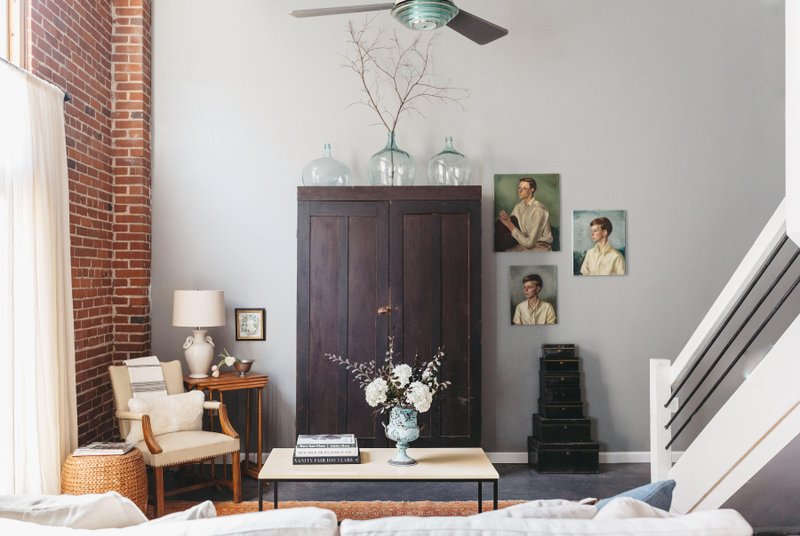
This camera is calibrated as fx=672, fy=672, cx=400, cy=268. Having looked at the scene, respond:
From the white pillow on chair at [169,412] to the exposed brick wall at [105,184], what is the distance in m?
0.59

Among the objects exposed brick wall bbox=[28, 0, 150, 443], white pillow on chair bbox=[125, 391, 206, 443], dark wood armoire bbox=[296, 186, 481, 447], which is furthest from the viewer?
dark wood armoire bbox=[296, 186, 481, 447]

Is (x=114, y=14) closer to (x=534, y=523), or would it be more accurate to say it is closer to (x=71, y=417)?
(x=71, y=417)

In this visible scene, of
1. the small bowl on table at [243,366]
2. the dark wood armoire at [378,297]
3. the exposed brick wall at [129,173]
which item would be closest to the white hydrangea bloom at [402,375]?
the dark wood armoire at [378,297]

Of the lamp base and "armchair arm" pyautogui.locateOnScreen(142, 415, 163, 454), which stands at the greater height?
the lamp base

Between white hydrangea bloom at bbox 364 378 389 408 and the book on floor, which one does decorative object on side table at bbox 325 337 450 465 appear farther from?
the book on floor

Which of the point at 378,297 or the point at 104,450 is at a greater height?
the point at 378,297

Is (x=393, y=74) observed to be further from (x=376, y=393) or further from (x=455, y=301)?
(x=376, y=393)

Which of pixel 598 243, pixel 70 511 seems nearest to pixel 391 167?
pixel 598 243

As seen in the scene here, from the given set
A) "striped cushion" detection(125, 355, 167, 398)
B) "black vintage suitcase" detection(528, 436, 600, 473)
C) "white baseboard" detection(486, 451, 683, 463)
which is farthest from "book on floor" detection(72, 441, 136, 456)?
"black vintage suitcase" detection(528, 436, 600, 473)

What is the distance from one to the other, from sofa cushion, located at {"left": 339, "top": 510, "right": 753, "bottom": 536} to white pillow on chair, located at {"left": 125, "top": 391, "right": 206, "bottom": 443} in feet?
10.0

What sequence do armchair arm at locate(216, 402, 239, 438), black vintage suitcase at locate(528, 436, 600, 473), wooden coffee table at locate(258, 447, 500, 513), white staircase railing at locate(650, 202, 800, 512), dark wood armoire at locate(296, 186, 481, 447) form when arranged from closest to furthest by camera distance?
white staircase railing at locate(650, 202, 800, 512) < wooden coffee table at locate(258, 447, 500, 513) < armchair arm at locate(216, 402, 239, 438) < dark wood armoire at locate(296, 186, 481, 447) < black vintage suitcase at locate(528, 436, 600, 473)

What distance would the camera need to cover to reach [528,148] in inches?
210

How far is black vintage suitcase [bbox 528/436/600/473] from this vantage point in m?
4.96

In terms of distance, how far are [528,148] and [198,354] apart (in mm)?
2980
